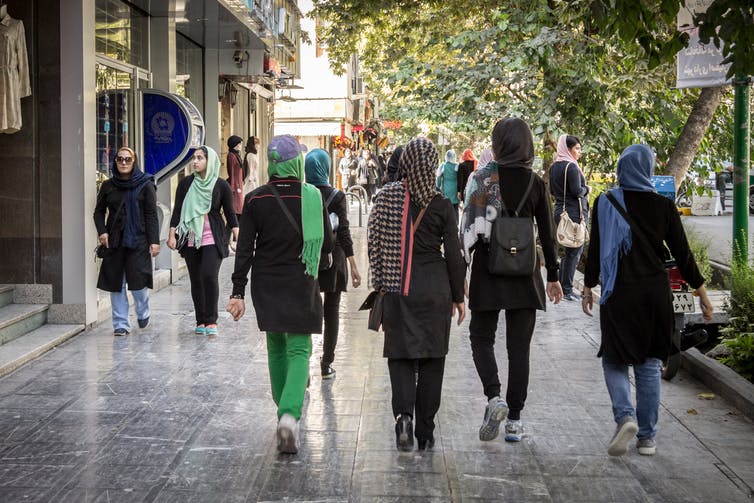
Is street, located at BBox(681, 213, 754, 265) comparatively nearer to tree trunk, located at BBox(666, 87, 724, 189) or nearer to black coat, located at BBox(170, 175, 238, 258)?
tree trunk, located at BBox(666, 87, 724, 189)

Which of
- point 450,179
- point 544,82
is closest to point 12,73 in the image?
point 544,82

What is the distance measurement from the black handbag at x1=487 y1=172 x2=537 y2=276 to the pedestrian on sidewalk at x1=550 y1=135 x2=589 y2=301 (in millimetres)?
6685

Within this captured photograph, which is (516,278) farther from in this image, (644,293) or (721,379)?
(721,379)

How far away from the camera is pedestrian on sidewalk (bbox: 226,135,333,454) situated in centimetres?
593

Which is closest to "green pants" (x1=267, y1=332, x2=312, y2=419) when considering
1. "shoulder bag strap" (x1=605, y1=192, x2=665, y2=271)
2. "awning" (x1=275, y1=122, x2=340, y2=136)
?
"shoulder bag strap" (x1=605, y1=192, x2=665, y2=271)

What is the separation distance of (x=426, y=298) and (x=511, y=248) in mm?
605

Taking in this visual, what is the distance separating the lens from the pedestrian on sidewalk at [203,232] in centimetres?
973

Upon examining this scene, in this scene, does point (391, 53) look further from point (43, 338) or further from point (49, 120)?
point (43, 338)

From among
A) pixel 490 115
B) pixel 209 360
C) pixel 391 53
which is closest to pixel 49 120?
pixel 209 360

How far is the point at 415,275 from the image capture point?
570 centimetres

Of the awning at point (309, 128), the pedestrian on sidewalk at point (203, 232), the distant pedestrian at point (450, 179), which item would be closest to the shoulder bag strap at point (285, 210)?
the pedestrian on sidewalk at point (203, 232)

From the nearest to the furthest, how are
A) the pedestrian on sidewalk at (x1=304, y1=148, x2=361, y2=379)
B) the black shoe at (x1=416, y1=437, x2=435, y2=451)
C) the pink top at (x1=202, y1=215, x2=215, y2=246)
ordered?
the black shoe at (x1=416, y1=437, x2=435, y2=451) < the pedestrian on sidewalk at (x1=304, y1=148, x2=361, y2=379) < the pink top at (x1=202, y1=215, x2=215, y2=246)

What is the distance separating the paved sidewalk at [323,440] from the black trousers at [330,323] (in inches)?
8.1

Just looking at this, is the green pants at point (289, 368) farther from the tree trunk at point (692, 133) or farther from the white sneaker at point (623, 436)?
the tree trunk at point (692, 133)
